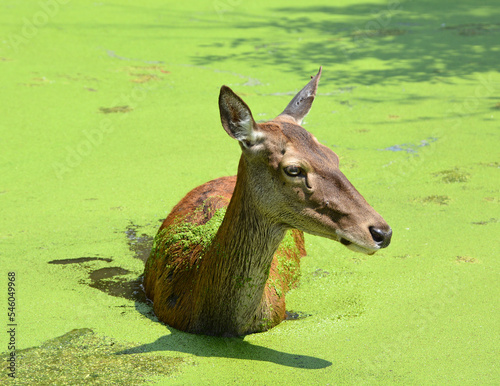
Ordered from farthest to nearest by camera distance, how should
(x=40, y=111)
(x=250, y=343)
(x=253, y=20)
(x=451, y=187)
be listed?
(x=253, y=20) < (x=40, y=111) < (x=451, y=187) < (x=250, y=343)

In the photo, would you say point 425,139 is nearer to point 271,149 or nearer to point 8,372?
point 271,149

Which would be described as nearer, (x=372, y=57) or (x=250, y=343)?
(x=250, y=343)

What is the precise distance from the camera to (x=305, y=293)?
4.20 meters

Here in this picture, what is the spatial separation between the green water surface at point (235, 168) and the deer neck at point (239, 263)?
0.14m

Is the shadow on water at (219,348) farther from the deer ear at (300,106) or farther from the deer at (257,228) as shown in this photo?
the deer ear at (300,106)

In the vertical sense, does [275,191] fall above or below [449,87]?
below

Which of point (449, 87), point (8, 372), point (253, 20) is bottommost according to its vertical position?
point (8, 372)

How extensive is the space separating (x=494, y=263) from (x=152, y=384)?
2.67 metres

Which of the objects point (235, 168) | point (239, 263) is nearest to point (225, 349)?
point (239, 263)

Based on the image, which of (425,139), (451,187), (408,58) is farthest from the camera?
(408,58)

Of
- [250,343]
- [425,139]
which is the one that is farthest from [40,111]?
[250,343]

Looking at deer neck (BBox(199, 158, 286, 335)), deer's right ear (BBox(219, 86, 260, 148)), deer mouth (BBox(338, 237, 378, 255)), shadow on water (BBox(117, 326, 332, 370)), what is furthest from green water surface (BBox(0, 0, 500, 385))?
deer's right ear (BBox(219, 86, 260, 148))

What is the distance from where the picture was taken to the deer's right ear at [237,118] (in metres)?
3.02

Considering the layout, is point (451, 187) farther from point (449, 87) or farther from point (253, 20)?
point (253, 20)
